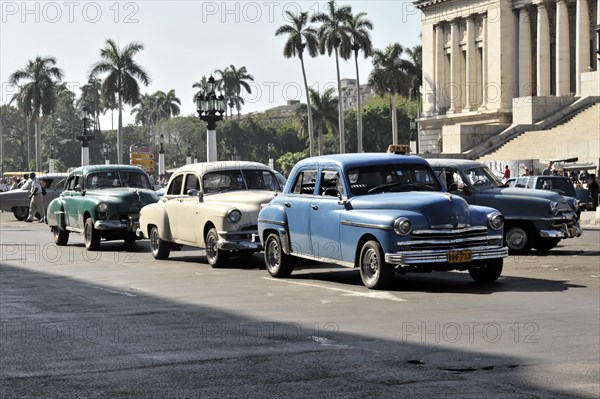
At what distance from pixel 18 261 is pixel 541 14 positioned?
66868 mm

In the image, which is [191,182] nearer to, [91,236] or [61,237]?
[91,236]

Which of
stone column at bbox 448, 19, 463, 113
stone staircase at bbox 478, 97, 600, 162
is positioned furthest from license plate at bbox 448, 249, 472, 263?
stone column at bbox 448, 19, 463, 113

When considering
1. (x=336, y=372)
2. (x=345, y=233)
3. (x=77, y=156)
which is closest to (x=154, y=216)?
(x=345, y=233)

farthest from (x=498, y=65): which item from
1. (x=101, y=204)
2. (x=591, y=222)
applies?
(x=101, y=204)

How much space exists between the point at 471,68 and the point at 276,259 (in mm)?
76971

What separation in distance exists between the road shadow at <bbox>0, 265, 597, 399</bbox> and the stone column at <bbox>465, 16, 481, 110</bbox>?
80.9 m

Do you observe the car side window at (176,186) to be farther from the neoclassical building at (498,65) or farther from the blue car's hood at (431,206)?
the neoclassical building at (498,65)

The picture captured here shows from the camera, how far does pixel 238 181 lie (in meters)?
21.8

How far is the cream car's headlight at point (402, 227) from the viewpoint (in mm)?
15852

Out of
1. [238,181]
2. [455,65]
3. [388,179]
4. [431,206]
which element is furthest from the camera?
[455,65]

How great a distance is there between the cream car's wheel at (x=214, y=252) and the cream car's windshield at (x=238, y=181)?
1.06m

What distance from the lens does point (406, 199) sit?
648 inches

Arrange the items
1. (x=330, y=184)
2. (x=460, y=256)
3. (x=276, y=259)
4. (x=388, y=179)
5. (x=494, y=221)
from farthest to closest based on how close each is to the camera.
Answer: (x=276, y=259)
(x=330, y=184)
(x=388, y=179)
(x=494, y=221)
(x=460, y=256)

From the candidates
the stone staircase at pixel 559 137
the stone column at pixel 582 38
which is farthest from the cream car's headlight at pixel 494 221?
the stone column at pixel 582 38
